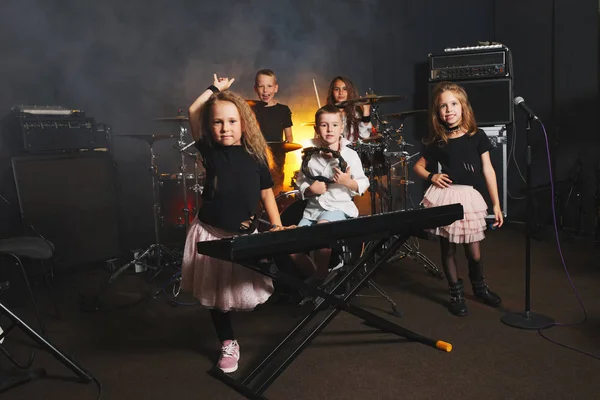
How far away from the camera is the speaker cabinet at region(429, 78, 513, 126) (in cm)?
504

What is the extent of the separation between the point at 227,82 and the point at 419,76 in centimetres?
393

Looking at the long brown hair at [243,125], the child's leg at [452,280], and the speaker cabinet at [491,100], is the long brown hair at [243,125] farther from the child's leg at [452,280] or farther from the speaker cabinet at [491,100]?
the speaker cabinet at [491,100]

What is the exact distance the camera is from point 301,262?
101 inches

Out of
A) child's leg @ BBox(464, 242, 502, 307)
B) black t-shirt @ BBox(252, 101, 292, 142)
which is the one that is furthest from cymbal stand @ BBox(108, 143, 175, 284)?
child's leg @ BBox(464, 242, 502, 307)

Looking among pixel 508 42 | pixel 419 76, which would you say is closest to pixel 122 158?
pixel 419 76

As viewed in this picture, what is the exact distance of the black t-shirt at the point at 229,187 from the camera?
210 centimetres

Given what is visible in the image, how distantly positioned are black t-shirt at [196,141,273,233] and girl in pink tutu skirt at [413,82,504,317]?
1.15 meters

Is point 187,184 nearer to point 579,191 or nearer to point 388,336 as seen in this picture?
point 388,336

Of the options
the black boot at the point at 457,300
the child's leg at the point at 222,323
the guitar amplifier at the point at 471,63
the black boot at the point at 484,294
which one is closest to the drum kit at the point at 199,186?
the black boot at the point at 484,294

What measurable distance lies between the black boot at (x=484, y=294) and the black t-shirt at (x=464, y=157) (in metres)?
0.60

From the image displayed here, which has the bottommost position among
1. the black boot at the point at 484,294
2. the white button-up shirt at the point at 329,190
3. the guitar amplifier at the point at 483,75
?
the black boot at the point at 484,294

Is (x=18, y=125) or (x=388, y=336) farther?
(x=18, y=125)

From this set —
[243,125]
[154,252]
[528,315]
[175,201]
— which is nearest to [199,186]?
[175,201]

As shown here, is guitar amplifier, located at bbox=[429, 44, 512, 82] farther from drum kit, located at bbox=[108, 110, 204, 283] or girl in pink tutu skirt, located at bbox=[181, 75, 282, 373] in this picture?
girl in pink tutu skirt, located at bbox=[181, 75, 282, 373]
